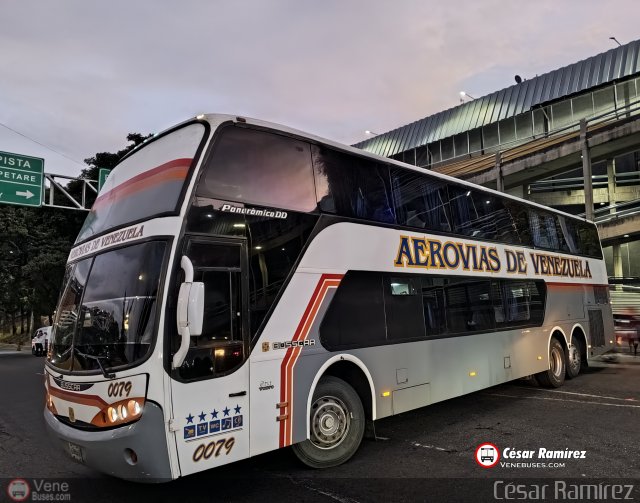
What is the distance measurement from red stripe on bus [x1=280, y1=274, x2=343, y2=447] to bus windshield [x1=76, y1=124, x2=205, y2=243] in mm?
1862

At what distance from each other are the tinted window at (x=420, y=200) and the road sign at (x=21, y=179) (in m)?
16.0

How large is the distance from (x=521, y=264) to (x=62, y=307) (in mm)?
7899

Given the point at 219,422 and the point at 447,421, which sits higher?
the point at 219,422

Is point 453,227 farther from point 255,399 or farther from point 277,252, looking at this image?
point 255,399

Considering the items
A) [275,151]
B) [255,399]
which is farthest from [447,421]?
[275,151]

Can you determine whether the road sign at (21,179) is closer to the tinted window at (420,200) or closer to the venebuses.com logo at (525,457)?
the tinted window at (420,200)

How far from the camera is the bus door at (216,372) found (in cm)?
426

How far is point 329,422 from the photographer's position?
5.57 meters

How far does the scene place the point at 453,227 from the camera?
7914 millimetres

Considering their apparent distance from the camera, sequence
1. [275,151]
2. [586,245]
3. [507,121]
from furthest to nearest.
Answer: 1. [507,121]
2. [586,245]
3. [275,151]

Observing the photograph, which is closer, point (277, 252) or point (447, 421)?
point (277, 252)

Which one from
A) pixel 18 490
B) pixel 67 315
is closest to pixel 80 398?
pixel 67 315

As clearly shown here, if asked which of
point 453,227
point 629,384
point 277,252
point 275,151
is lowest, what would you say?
point 629,384

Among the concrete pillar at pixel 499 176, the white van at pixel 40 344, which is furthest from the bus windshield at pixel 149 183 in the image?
the white van at pixel 40 344
